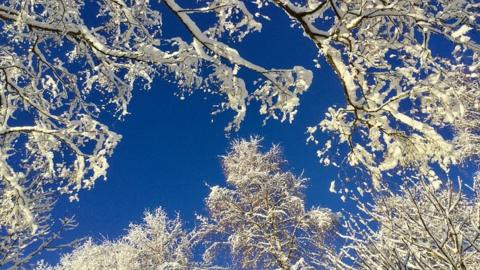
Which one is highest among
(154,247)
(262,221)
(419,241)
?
(154,247)

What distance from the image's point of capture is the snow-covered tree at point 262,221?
9789mm

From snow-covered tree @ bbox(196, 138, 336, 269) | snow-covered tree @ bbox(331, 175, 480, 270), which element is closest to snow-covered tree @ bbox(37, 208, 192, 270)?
snow-covered tree @ bbox(196, 138, 336, 269)

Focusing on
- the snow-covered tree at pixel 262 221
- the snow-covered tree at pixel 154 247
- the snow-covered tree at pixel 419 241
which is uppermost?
the snow-covered tree at pixel 154 247

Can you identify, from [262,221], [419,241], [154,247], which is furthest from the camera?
[154,247]

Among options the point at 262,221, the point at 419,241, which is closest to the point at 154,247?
the point at 262,221

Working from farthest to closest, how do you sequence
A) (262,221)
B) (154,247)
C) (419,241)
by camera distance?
(154,247), (262,221), (419,241)

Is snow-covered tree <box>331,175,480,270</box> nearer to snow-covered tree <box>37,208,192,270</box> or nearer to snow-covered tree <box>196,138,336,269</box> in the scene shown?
snow-covered tree <box>196,138,336,269</box>

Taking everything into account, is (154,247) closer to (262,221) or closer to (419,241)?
(262,221)

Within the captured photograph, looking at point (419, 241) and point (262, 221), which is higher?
point (262, 221)

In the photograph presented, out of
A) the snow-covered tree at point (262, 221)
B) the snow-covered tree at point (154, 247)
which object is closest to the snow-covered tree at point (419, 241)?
the snow-covered tree at point (262, 221)

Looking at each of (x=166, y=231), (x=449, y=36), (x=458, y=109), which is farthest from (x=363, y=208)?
(x=166, y=231)

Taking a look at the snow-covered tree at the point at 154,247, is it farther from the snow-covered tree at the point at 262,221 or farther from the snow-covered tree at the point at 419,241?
the snow-covered tree at the point at 419,241

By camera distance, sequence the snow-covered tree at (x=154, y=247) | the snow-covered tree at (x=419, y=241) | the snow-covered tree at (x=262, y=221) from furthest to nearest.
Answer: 1. the snow-covered tree at (x=154, y=247)
2. the snow-covered tree at (x=262, y=221)
3. the snow-covered tree at (x=419, y=241)

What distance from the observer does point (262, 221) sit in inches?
394
